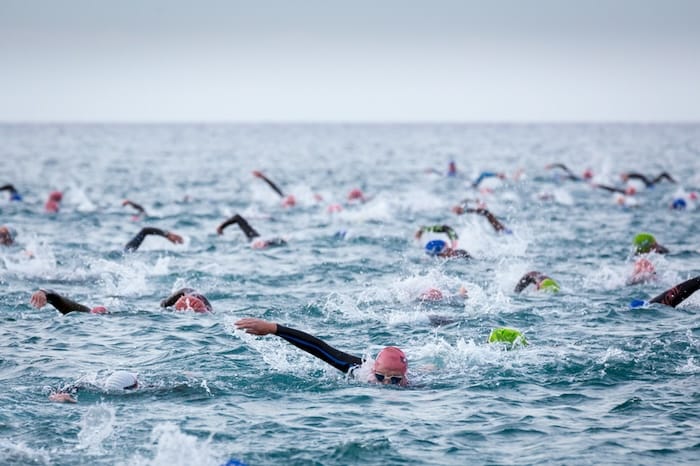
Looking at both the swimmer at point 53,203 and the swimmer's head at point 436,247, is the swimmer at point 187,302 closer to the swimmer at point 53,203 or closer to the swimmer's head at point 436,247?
the swimmer's head at point 436,247

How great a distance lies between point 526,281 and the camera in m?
16.7

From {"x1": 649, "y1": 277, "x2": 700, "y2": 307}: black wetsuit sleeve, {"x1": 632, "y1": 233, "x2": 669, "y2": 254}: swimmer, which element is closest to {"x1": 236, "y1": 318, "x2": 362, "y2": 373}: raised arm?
{"x1": 649, "y1": 277, "x2": 700, "y2": 307}: black wetsuit sleeve

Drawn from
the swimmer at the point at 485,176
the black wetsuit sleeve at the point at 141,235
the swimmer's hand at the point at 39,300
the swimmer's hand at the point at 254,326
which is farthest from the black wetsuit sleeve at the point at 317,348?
the swimmer at the point at 485,176

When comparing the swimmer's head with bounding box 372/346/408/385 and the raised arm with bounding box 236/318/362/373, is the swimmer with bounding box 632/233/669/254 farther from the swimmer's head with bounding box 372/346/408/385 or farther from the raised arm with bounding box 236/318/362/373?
the raised arm with bounding box 236/318/362/373

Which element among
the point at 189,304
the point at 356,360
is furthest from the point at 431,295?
the point at 356,360

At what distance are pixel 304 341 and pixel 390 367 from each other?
1.30 metres

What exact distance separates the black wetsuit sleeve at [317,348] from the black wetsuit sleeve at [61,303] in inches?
172

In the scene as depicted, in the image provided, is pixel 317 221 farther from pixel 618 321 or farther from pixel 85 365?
pixel 85 365

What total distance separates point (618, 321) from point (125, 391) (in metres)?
8.27

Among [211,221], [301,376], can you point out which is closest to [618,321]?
[301,376]

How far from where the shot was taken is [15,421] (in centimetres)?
950

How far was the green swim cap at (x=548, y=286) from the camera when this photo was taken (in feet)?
54.3

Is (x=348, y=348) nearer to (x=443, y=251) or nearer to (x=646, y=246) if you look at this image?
(x=443, y=251)

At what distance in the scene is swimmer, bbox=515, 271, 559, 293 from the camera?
16.6m
